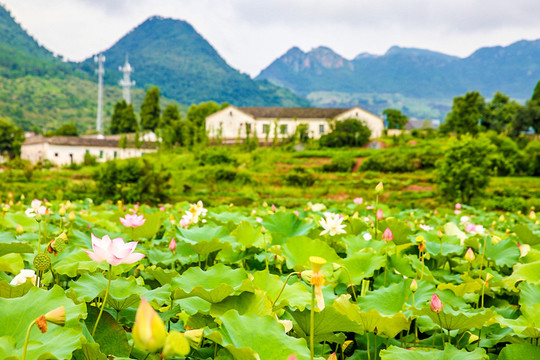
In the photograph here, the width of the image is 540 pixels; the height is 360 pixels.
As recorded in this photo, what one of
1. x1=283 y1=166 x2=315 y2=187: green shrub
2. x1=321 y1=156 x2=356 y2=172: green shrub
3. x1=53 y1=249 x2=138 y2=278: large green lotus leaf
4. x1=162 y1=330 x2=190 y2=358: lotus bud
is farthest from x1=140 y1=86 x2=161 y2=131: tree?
x1=162 y1=330 x2=190 y2=358: lotus bud

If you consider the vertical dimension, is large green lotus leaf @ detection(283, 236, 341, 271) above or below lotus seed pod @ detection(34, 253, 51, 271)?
below

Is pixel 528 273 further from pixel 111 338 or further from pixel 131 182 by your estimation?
pixel 131 182

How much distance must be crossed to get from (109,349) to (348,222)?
1742mm

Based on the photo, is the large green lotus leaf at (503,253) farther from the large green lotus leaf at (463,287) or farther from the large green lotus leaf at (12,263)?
the large green lotus leaf at (12,263)

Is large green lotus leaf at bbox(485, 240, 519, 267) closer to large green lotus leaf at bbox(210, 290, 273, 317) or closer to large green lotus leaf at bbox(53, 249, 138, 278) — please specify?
large green lotus leaf at bbox(210, 290, 273, 317)

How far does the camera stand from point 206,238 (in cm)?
202

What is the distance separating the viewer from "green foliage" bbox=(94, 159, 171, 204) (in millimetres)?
15273

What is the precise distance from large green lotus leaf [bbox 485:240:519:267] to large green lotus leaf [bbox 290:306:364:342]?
1342 mm

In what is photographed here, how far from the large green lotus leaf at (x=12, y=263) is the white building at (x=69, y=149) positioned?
4256cm

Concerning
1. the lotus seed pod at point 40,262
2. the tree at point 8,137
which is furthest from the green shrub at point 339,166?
the tree at point 8,137

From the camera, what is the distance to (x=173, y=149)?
133 ft

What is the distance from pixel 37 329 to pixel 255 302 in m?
0.54

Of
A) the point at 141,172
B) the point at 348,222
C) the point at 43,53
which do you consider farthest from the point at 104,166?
the point at 43,53

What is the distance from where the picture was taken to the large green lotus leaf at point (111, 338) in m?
1.07
